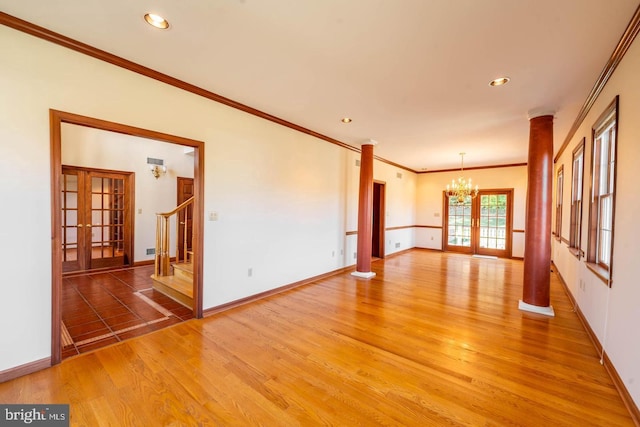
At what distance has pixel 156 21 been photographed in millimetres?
2043

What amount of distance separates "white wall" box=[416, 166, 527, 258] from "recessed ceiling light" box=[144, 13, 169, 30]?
8.54 m

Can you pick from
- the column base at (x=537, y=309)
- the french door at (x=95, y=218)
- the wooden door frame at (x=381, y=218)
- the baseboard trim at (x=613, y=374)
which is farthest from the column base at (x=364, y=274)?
the french door at (x=95, y=218)

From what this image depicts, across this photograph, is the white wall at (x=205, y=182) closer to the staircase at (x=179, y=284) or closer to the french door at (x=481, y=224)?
the staircase at (x=179, y=284)

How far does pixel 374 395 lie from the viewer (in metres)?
1.96

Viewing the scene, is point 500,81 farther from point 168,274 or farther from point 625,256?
point 168,274

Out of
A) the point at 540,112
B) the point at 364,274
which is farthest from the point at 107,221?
the point at 540,112

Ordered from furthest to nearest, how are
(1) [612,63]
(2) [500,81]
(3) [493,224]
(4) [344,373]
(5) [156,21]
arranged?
(3) [493,224], (2) [500,81], (1) [612,63], (4) [344,373], (5) [156,21]

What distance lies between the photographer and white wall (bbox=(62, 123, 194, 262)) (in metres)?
5.20

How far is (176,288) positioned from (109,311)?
783 millimetres

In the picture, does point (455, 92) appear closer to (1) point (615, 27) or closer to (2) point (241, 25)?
(1) point (615, 27)

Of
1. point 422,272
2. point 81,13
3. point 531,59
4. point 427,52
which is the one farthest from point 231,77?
point 422,272

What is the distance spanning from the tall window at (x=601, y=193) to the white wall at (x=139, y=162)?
7.43 metres

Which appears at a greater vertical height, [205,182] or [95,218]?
[205,182]

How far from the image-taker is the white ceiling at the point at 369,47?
6.13 ft
